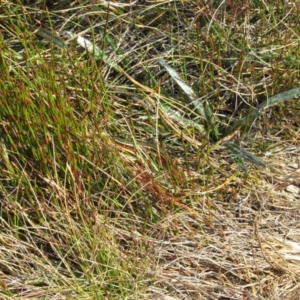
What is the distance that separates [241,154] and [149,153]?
0.88ft

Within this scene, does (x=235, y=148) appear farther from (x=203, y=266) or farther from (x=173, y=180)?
(x=203, y=266)

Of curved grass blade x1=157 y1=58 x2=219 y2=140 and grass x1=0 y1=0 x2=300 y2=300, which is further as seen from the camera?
curved grass blade x1=157 y1=58 x2=219 y2=140

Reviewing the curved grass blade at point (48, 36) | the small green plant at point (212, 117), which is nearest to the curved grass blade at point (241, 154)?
the small green plant at point (212, 117)

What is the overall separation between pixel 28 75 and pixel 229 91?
655 mm

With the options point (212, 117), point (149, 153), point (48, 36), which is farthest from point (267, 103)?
point (48, 36)

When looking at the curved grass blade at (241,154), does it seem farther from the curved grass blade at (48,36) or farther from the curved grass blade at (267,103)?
the curved grass blade at (48,36)

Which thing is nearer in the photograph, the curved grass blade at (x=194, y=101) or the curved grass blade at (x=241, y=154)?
the curved grass blade at (x=241, y=154)

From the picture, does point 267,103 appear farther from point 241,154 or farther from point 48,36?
point 48,36

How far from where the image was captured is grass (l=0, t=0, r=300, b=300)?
1.93m

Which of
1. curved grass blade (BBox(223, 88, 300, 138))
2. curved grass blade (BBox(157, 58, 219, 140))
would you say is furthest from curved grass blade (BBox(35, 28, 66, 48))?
curved grass blade (BBox(223, 88, 300, 138))

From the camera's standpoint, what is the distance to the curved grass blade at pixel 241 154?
213 centimetres

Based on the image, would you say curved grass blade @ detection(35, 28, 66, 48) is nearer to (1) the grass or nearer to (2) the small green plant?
(1) the grass

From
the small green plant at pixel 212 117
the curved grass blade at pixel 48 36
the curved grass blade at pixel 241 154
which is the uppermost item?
the curved grass blade at pixel 48 36

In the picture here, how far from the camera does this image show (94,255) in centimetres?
189
